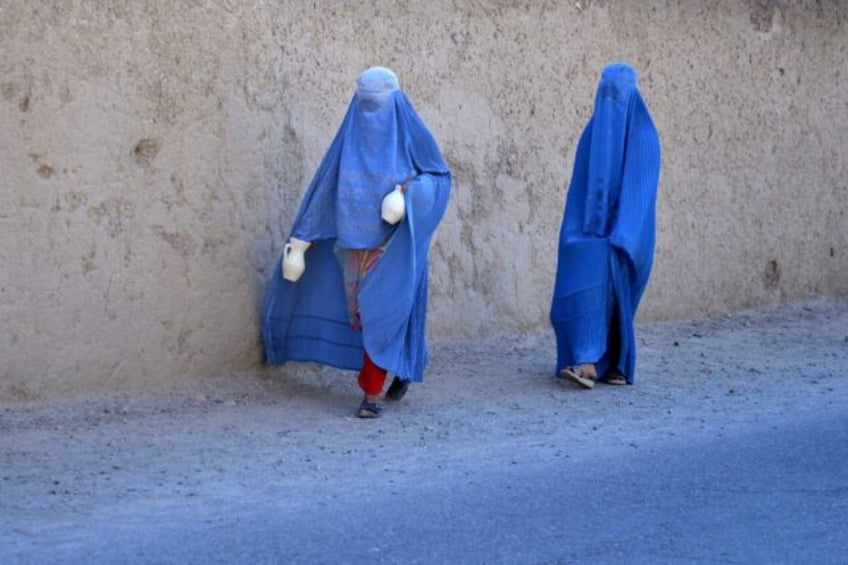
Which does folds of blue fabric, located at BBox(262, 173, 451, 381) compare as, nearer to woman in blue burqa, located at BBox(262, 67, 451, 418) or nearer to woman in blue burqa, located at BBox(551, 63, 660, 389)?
woman in blue burqa, located at BBox(262, 67, 451, 418)

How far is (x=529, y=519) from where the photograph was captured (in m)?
5.46

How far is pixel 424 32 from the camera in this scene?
8.75 meters

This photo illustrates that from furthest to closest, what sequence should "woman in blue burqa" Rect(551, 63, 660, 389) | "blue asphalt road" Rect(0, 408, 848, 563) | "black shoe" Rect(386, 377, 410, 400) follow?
"woman in blue burqa" Rect(551, 63, 660, 389), "black shoe" Rect(386, 377, 410, 400), "blue asphalt road" Rect(0, 408, 848, 563)

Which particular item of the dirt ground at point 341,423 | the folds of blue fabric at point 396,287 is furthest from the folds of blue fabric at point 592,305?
the folds of blue fabric at point 396,287

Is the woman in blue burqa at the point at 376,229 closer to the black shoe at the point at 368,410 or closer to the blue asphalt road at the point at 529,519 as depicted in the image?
the black shoe at the point at 368,410

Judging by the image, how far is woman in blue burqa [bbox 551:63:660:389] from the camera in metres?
8.25

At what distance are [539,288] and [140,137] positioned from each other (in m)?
3.01

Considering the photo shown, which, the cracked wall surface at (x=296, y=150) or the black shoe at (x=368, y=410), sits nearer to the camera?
the cracked wall surface at (x=296, y=150)

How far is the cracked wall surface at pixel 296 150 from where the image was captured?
708 cm

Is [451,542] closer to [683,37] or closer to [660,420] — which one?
→ [660,420]

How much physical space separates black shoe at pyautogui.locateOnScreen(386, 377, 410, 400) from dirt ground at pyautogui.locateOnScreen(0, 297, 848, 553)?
0.05m

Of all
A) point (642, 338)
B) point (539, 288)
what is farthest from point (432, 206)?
point (642, 338)

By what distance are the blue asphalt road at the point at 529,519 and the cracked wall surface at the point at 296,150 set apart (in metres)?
1.78

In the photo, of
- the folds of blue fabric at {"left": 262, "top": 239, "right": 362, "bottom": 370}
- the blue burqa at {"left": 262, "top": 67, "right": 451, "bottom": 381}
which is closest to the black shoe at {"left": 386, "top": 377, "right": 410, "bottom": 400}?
the blue burqa at {"left": 262, "top": 67, "right": 451, "bottom": 381}
